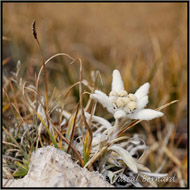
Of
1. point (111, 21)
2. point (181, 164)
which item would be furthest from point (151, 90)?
point (111, 21)

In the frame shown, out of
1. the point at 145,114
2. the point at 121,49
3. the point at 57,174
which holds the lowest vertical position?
the point at 57,174

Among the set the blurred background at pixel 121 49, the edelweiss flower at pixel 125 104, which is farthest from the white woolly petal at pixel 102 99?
the blurred background at pixel 121 49

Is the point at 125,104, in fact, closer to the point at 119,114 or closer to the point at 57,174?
the point at 119,114

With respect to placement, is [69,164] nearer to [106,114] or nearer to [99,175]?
[99,175]

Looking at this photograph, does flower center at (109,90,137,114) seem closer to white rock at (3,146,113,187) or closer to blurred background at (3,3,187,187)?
white rock at (3,146,113,187)

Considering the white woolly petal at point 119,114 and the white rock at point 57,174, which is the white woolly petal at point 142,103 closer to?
the white woolly petal at point 119,114

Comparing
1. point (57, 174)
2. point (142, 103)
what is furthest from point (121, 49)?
point (57, 174)

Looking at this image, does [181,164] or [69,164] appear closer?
[69,164]
